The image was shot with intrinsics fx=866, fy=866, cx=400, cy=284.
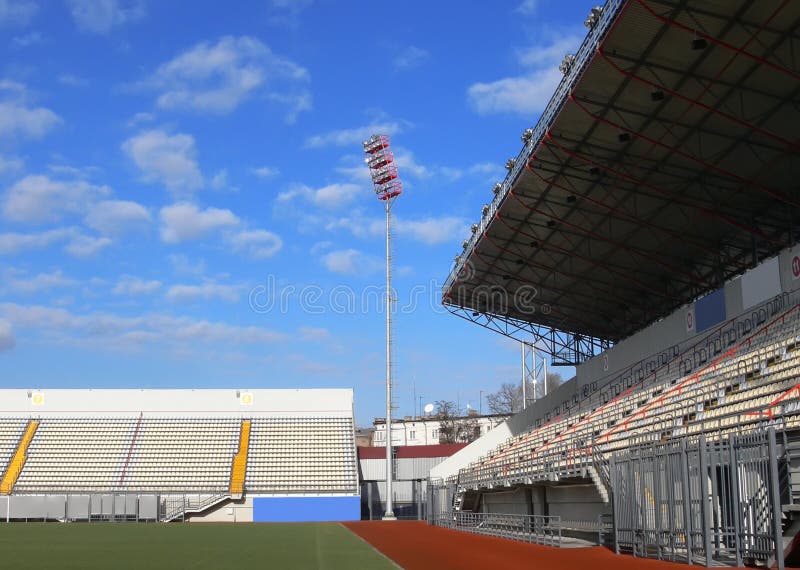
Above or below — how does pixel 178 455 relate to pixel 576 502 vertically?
above

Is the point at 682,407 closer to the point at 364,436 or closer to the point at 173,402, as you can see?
the point at 173,402

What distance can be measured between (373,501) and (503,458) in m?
18.4

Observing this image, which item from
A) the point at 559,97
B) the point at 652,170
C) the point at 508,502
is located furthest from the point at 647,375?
the point at 559,97

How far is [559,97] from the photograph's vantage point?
26141 mm

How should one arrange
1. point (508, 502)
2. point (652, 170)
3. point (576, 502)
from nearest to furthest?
1. point (576, 502)
2. point (652, 170)
3. point (508, 502)

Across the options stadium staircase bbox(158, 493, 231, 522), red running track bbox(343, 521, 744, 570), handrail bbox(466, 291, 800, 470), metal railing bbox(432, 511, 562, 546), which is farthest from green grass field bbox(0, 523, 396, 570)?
stadium staircase bbox(158, 493, 231, 522)

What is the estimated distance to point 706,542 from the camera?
1490cm

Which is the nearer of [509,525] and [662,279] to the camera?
[509,525]

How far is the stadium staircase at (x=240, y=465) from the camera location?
2040 inches

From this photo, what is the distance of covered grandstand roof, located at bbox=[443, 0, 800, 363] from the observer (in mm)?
21406

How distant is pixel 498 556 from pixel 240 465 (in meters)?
37.2

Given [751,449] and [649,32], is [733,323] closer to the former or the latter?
[649,32]

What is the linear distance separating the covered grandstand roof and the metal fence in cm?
1025

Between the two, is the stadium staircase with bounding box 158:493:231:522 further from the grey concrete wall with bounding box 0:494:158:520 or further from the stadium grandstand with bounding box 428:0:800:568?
the stadium grandstand with bounding box 428:0:800:568
